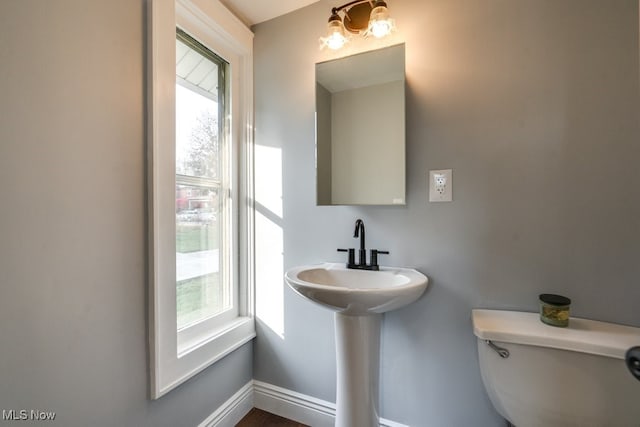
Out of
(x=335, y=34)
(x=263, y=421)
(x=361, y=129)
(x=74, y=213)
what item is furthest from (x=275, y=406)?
(x=335, y=34)

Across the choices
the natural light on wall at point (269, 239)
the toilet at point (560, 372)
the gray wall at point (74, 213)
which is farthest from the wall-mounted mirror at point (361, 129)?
the gray wall at point (74, 213)

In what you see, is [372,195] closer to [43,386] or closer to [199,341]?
[199,341]

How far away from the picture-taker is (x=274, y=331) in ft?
5.10

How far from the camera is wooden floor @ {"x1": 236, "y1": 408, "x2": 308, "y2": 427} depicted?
1.47 m

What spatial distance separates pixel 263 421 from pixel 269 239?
0.98 meters

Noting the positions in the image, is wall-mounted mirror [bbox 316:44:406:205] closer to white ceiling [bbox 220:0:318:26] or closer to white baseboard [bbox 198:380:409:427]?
white ceiling [bbox 220:0:318:26]

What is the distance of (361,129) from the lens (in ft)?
4.54

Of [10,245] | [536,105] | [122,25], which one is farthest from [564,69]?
[10,245]

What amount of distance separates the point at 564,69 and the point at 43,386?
1991 mm

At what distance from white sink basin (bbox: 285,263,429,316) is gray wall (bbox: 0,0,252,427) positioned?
0.63 metres

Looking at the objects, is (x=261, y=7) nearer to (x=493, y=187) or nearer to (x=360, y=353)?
(x=493, y=187)

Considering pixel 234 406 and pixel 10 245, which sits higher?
pixel 10 245

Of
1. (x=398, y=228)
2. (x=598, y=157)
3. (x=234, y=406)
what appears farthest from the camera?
(x=234, y=406)

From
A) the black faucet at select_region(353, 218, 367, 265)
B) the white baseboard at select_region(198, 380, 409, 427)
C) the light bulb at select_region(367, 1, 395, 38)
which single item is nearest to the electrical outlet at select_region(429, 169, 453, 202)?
the black faucet at select_region(353, 218, 367, 265)
